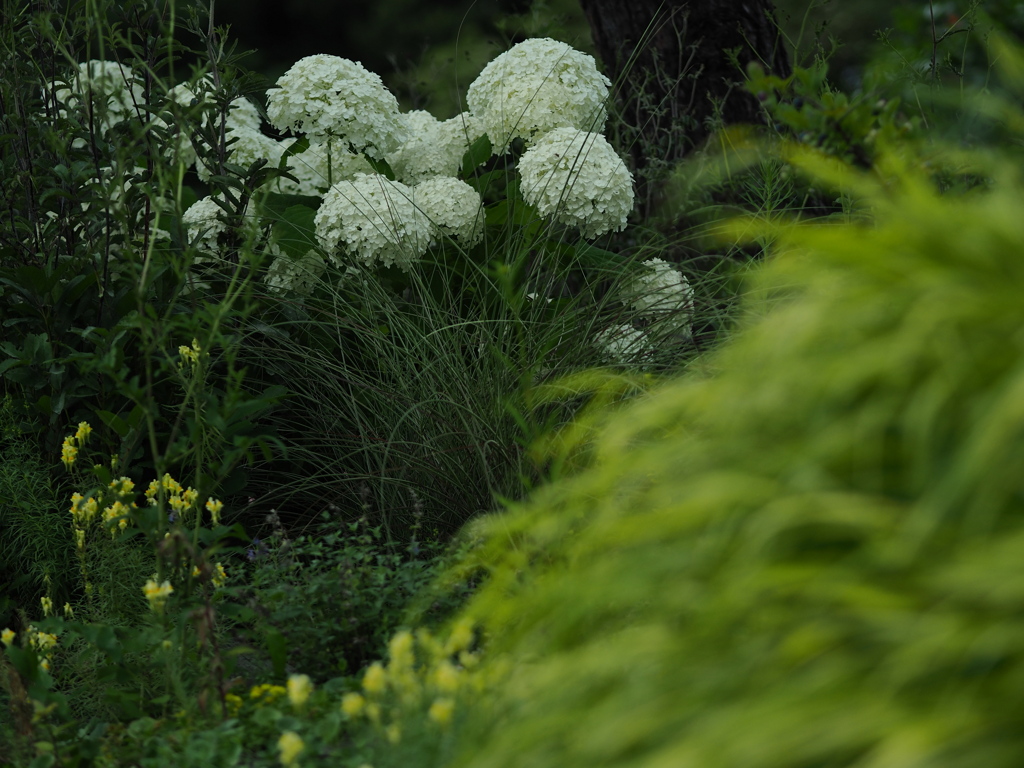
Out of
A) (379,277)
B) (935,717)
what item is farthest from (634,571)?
(379,277)

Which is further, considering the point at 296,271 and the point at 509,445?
the point at 296,271

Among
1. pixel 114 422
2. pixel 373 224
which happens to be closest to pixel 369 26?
pixel 373 224

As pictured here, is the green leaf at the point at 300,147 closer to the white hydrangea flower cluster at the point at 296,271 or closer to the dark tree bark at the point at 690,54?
the white hydrangea flower cluster at the point at 296,271

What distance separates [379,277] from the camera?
3.46m

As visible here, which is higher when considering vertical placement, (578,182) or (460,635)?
(578,182)

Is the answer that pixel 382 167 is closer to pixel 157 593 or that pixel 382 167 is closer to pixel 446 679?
pixel 157 593

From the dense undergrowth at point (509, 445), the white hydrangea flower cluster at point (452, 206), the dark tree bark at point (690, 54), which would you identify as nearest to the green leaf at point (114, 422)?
the dense undergrowth at point (509, 445)

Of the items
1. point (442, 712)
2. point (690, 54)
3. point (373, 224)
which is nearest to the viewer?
point (442, 712)

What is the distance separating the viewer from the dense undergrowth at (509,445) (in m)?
1.13

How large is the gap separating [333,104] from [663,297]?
1.23m

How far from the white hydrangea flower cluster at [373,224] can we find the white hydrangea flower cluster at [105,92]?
64 centimetres

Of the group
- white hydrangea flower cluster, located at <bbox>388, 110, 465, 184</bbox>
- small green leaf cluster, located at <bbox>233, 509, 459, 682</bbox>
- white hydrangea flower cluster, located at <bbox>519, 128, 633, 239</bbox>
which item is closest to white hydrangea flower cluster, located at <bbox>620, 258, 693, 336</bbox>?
white hydrangea flower cluster, located at <bbox>519, 128, 633, 239</bbox>

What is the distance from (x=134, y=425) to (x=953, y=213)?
202 centimetres

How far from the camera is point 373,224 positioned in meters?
3.15
